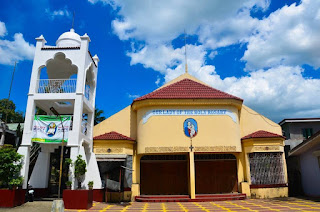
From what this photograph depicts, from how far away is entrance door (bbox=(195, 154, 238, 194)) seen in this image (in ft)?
53.9

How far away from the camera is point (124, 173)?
49.0ft

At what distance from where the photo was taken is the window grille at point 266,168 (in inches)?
591

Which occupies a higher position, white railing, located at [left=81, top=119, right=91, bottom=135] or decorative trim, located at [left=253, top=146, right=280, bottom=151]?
white railing, located at [left=81, top=119, right=91, bottom=135]

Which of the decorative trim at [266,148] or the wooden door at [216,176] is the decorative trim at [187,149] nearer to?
the decorative trim at [266,148]

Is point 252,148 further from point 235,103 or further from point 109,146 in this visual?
point 109,146

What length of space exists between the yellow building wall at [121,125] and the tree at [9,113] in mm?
20052

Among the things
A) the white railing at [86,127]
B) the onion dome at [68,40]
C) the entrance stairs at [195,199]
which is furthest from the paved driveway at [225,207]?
the onion dome at [68,40]

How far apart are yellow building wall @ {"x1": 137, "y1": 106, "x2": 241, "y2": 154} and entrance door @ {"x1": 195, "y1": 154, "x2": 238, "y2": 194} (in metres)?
1.95

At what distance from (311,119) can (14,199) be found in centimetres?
2211

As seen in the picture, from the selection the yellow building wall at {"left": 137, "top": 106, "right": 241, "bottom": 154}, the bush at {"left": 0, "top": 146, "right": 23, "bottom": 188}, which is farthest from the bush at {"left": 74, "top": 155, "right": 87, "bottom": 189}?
the yellow building wall at {"left": 137, "top": 106, "right": 241, "bottom": 154}

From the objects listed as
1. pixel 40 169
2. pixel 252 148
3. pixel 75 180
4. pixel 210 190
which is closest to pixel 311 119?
pixel 252 148

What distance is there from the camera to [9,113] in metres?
31.1

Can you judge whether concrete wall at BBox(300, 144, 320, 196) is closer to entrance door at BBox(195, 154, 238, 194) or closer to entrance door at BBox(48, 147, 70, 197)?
entrance door at BBox(195, 154, 238, 194)

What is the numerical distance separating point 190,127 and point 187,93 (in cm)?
229
